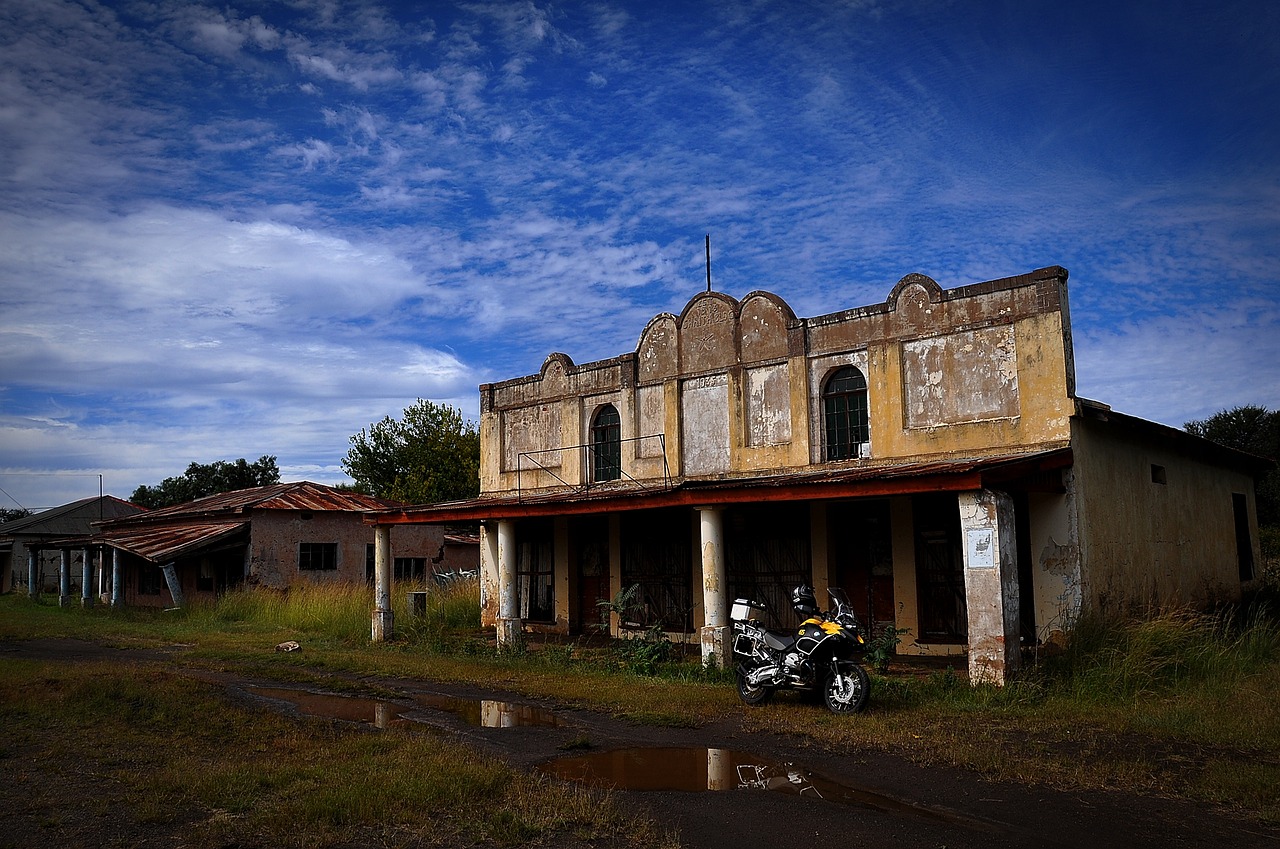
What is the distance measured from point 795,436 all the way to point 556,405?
601 centimetres

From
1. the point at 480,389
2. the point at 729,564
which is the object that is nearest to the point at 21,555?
the point at 480,389

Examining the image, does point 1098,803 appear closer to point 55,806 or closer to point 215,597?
point 55,806

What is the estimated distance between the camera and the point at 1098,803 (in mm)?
7020

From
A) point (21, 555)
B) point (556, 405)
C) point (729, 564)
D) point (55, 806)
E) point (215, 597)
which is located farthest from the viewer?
point (21, 555)

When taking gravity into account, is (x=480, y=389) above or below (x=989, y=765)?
above

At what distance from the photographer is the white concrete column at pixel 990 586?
36.7 ft

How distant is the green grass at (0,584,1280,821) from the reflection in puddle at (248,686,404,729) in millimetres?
873

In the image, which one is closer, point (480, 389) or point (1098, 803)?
point (1098, 803)

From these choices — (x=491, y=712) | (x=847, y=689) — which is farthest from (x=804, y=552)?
(x=491, y=712)

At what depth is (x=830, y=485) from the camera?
A: 40.6 ft

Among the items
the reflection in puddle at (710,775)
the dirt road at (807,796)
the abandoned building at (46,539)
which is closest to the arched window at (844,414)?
the dirt road at (807,796)

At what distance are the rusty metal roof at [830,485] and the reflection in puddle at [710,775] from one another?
4.34m

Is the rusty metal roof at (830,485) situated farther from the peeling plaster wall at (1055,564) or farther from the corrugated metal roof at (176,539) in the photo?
the corrugated metal roof at (176,539)

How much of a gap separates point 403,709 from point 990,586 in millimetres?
7133
